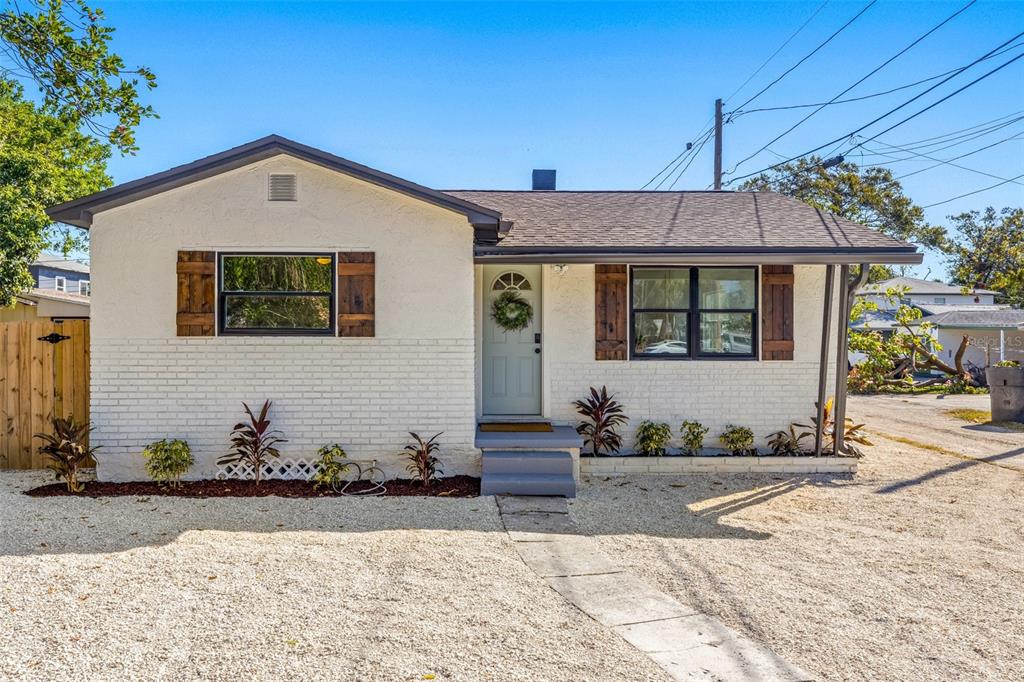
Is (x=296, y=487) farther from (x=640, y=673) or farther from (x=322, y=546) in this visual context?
(x=640, y=673)

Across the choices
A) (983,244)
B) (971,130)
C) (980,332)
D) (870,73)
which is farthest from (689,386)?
(983,244)

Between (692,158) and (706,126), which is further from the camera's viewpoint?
(692,158)

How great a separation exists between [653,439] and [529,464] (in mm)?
1792

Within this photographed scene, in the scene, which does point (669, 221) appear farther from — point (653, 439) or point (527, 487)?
point (527, 487)

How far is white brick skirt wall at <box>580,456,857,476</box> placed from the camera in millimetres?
7855

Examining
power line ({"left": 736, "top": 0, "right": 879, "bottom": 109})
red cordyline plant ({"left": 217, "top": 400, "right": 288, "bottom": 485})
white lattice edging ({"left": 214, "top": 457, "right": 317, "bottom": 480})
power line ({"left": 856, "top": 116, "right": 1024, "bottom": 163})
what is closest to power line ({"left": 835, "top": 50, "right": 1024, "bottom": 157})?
power line ({"left": 736, "top": 0, "right": 879, "bottom": 109})

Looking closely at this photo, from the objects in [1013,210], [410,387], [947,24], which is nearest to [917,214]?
[947,24]

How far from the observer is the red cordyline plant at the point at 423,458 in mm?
7000

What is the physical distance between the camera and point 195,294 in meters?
7.02

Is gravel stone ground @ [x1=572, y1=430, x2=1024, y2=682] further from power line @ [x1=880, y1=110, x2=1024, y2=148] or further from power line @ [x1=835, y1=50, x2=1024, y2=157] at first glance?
power line @ [x1=880, y1=110, x2=1024, y2=148]

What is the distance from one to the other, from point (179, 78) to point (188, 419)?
6.74 metres

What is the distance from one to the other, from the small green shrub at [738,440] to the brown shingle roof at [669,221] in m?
2.28

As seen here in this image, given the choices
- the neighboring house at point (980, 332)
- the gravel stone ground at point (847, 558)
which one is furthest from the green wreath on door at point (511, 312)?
the neighboring house at point (980, 332)

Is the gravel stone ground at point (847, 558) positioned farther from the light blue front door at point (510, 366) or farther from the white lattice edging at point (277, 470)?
the white lattice edging at point (277, 470)
